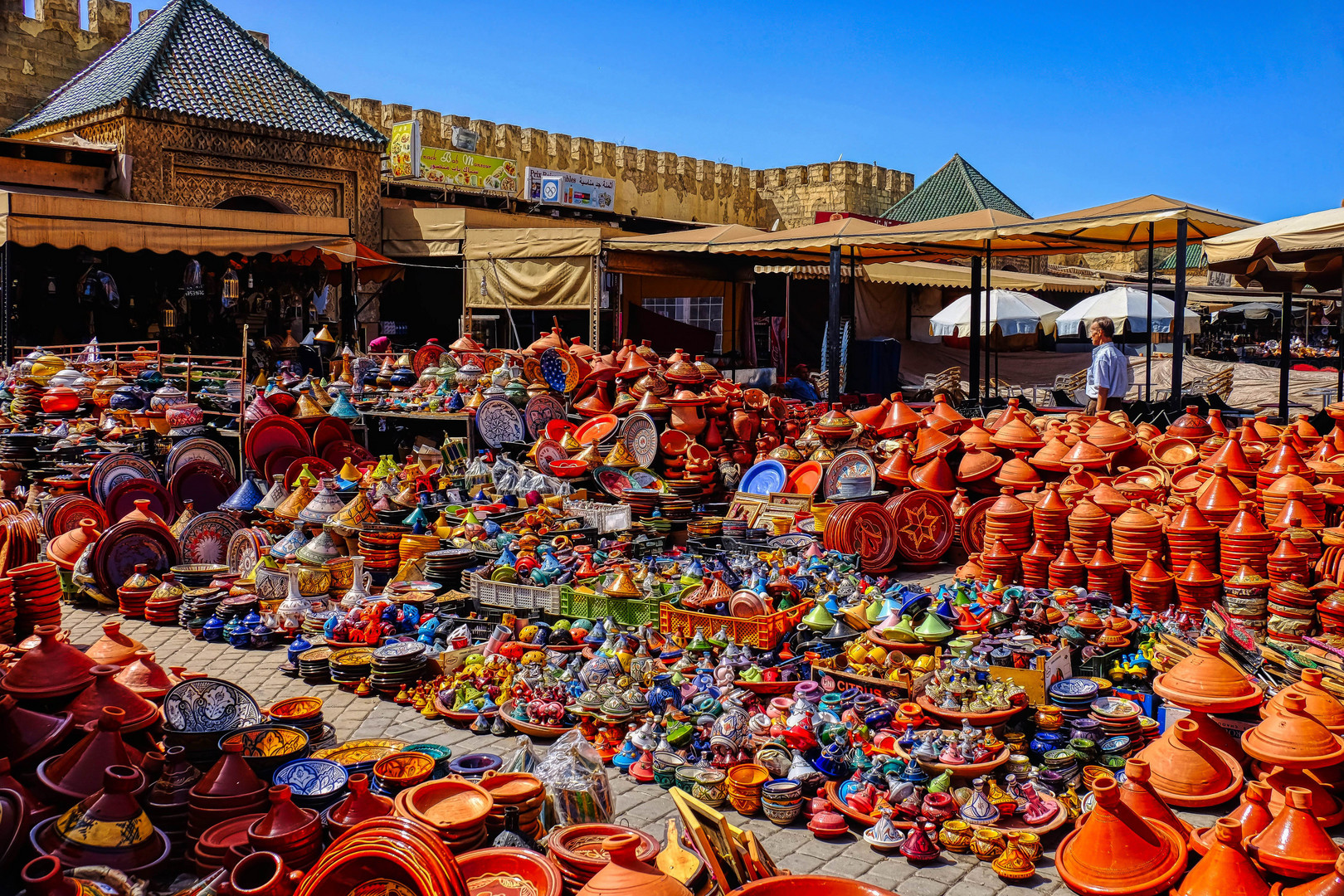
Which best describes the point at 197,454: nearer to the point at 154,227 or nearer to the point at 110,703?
the point at 110,703

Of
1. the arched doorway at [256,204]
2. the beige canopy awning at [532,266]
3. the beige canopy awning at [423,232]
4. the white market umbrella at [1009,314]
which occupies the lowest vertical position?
the white market umbrella at [1009,314]

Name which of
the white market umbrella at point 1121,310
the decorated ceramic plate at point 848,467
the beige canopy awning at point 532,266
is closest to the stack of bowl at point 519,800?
the decorated ceramic plate at point 848,467

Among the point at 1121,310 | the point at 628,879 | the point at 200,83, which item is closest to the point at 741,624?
the point at 628,879

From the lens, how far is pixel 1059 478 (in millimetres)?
7789

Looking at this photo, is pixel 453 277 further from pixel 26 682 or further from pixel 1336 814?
pixel 1336 814

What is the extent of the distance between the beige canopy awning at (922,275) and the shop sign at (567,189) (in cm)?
411

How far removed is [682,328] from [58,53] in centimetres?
1328

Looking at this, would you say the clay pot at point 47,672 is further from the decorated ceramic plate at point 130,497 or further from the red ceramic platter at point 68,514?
the decorated ceramic plate at point 130,497

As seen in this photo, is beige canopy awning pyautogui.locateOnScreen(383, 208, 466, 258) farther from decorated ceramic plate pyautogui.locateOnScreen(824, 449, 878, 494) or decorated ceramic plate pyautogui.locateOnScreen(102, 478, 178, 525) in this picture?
decorated ceramic plate pyautogui.locateOnScreen(824, 449, 878, 494)

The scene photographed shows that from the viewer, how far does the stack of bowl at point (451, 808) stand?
11.1ft

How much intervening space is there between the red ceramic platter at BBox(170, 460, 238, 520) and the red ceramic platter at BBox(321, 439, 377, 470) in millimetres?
855

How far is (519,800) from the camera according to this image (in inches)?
143

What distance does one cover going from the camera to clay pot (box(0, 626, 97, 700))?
12.9ft

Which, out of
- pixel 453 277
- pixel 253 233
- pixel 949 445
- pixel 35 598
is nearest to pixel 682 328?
pixel 453 277
